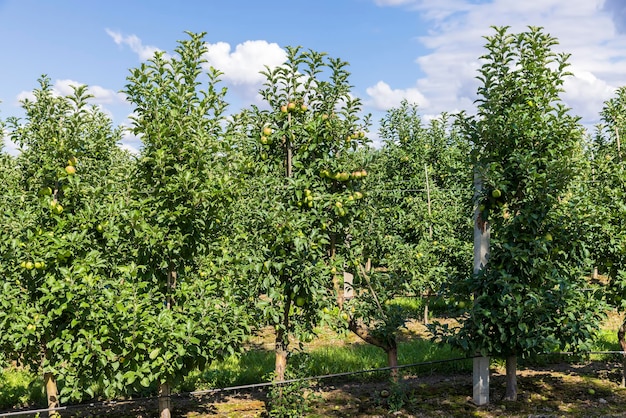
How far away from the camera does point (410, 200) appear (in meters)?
13.7

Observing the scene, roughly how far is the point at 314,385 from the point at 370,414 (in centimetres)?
150

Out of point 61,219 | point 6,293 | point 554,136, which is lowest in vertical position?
point 6,293

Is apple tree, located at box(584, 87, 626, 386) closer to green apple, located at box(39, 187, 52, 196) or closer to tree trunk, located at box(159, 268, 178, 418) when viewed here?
tree trunk, located at box(159, 268, 178, 418)

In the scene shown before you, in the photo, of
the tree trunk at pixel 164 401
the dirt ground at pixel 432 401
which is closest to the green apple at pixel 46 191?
the tree trunk at pixel 164 401

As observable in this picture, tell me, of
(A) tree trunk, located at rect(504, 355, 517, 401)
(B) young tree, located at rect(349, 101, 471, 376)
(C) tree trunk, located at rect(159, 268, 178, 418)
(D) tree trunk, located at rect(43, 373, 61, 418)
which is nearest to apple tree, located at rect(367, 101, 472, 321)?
(B) young tree, located at rect(349, 101, 471, 376)

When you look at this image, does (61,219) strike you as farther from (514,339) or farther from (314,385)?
(514,339)

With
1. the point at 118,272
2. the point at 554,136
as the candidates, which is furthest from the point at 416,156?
the point at 118,272

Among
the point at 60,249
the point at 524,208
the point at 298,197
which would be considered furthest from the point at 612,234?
A: the point at 60,249

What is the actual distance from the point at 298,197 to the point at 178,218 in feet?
4.98

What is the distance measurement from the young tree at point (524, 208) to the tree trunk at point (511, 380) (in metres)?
0.19

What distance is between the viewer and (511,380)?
758 cm

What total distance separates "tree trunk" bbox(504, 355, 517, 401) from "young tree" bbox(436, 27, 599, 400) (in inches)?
7.4

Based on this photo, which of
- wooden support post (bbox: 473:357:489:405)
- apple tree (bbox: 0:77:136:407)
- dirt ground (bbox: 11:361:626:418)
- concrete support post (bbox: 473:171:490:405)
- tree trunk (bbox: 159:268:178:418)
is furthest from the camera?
wooden support post (bbox: 473:357:489:405)

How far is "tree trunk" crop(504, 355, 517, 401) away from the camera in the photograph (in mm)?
7520
